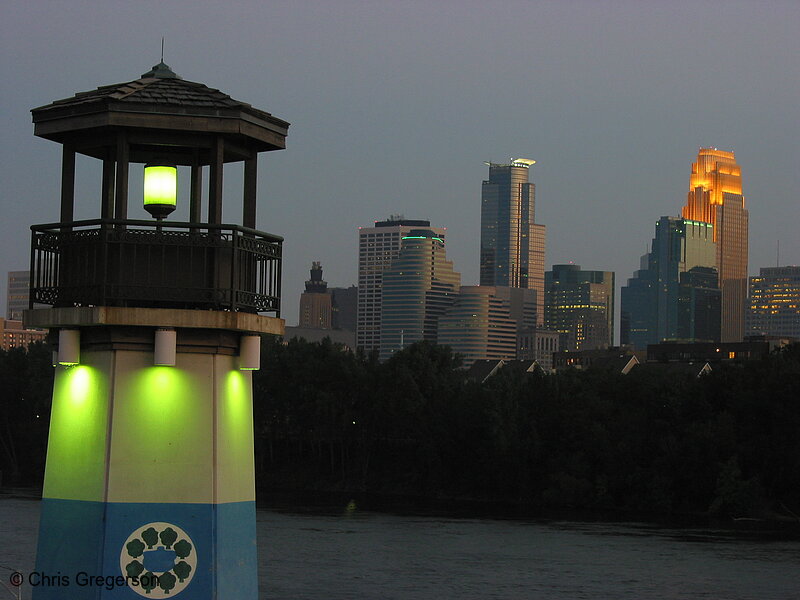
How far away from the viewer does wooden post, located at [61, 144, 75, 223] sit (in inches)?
498

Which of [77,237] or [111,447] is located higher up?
[77,237]

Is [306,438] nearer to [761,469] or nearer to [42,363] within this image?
[42,363]

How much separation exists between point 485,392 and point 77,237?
8481 centimetres

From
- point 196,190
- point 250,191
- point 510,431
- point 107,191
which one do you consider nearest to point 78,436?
point 107,191

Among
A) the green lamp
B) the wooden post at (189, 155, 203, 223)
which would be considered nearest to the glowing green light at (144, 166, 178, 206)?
the green lamp

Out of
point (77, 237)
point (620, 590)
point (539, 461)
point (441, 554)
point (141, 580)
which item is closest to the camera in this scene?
point (141, 580)

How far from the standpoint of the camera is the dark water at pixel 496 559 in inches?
1836

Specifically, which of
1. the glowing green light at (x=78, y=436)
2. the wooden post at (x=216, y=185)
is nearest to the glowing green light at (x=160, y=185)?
the wooden post at (x=216, y=185)

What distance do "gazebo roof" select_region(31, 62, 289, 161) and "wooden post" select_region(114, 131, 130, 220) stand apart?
0.12 metres

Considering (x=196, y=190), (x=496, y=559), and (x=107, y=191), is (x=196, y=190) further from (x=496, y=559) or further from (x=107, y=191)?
(x=496, y=559)

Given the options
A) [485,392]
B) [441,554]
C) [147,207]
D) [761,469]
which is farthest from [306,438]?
[147,207]

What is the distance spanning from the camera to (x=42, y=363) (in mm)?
113062

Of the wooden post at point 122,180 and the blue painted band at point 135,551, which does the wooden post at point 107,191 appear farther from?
the blue painted band at point 135,551

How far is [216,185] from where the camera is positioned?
1238 centimetres
